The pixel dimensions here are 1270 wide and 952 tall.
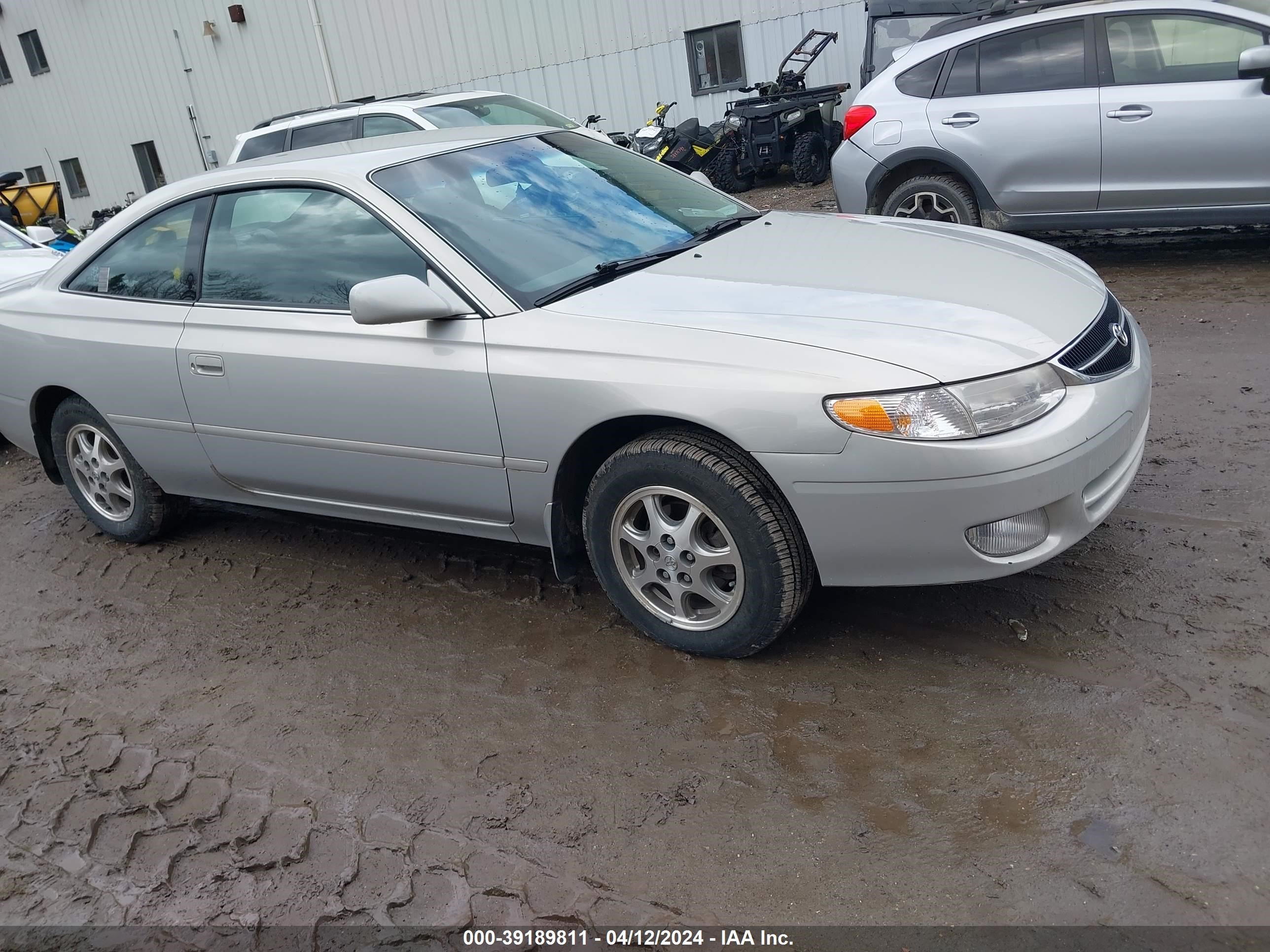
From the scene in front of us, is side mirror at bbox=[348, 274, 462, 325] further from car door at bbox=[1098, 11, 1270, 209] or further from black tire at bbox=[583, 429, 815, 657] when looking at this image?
car door at bbox=[1098, 11, 1270, 209]

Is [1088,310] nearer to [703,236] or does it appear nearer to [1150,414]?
[703,236]

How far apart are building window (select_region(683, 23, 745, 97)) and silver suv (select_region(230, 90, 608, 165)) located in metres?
5.07

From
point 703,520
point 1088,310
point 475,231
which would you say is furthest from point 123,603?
point 1088,310

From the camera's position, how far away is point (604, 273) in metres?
3.63

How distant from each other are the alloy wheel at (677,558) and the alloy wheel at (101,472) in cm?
264

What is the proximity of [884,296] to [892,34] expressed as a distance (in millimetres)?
9745

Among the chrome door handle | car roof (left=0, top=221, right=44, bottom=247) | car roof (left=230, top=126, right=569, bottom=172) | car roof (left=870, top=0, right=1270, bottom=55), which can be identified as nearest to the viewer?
car roof (left=230, top=126, right=569, bottom=172)

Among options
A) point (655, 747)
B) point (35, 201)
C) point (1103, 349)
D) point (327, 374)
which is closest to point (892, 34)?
point (1103, 349)

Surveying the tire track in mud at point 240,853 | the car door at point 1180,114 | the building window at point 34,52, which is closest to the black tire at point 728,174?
the car door at point 1180,114

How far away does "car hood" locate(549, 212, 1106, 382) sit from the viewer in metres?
2.99

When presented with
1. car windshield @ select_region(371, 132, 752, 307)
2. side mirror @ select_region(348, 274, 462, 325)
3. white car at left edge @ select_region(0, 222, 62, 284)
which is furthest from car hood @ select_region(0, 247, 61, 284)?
side mirror @ select_region(348, 274, 462, 325)

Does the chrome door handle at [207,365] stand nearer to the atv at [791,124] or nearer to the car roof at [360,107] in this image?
the car roof at [360,107]

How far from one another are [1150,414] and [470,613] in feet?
10.5

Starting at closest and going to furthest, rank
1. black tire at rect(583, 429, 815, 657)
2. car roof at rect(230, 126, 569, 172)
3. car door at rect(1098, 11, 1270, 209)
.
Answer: black tire at rect(583, 429, 815, 657), car roof at rect(230, 126, 569, 172), car door at rect(1098, 11, 1270, 209)
